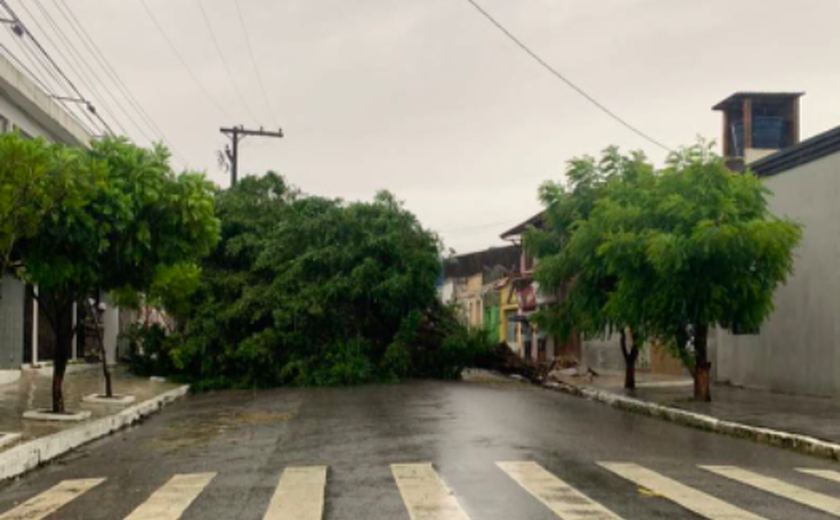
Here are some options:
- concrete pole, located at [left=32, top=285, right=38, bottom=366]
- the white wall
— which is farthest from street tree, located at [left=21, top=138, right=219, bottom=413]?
the white wall

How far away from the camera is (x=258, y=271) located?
2872cm

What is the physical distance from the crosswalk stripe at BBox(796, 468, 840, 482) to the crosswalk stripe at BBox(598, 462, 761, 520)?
80.3 inches

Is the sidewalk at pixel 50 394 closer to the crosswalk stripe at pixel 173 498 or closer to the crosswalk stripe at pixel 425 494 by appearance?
the crosswalk stripe at pixel 173 498

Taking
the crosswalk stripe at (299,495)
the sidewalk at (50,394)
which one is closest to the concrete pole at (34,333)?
the sidewalk at (50,394)

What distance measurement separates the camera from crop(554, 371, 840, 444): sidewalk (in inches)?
568

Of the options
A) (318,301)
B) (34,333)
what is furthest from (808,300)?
(34,333)

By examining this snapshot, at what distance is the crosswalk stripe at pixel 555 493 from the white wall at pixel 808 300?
13.3 meters

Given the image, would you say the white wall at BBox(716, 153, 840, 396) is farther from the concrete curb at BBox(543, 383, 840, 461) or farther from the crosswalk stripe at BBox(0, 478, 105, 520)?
the crosswalk stripe at BBox(0, 478, 105, 520)

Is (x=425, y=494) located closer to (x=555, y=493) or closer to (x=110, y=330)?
(x=555, y=493)

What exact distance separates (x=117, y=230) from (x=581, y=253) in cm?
1124

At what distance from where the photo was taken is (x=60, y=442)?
12.2 meters

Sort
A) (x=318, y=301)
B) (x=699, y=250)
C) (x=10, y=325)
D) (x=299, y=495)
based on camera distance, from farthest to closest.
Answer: (x=318, y=301) → (x=10, y=325) → (x=699, y=250) → (x=299, y=495)

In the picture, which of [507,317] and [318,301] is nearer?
[318,301]

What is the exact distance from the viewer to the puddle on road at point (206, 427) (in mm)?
12875
